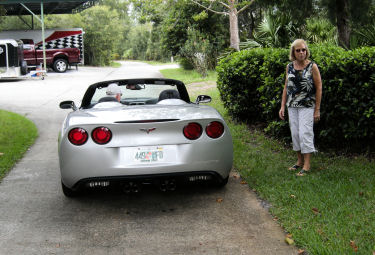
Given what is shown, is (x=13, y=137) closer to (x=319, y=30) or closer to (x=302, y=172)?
(x=302, y=172)

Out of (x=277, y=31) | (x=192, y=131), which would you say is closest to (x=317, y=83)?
(x=192, y=131)

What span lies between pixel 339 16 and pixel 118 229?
6.82m

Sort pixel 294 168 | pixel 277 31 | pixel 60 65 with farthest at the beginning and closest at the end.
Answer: pixel 60 65 → pixel 277 31 → pixel 294 168

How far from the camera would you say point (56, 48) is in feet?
97.1

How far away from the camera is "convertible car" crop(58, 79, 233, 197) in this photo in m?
4.29

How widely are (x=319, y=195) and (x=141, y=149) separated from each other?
190 cm

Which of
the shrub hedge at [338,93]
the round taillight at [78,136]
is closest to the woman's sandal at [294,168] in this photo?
the shrub hedge at [338,93]

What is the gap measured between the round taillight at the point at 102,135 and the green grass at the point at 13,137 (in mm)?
2340

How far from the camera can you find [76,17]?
42.9m

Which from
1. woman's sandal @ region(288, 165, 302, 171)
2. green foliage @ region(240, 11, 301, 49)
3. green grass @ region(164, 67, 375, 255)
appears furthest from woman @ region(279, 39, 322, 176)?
green foliage @ region(240, 11, 301, 49)

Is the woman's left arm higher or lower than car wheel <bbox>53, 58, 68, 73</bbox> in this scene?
lower

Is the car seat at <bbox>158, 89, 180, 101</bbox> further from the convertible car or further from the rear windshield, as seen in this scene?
the convertible car

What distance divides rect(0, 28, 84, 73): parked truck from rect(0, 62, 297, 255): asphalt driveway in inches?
954

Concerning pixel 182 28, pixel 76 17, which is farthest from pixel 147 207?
pixel 76 17
